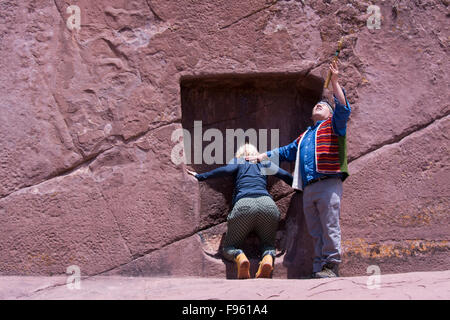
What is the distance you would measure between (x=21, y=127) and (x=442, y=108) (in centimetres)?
258

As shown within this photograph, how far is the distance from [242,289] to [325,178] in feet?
2.94

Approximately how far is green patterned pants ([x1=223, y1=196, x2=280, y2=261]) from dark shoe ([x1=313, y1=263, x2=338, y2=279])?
0.31 metres

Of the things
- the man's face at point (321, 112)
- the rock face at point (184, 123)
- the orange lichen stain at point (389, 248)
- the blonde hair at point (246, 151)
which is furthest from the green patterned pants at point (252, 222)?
the man's face at point (321, 112)

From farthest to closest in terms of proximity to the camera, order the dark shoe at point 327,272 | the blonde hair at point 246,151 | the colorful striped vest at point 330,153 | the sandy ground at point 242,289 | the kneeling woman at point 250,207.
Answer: the blonde hair at point 246,151 → the kneeling woman at point 250,207 → the colorful striped vest at point 330,153 → the dark shoe at point 327,272 → the sandy ground at point 242,289

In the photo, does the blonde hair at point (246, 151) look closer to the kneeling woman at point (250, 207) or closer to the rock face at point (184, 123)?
the kneeling woman at point (250, 207)

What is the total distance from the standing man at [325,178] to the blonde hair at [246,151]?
0.31 metres

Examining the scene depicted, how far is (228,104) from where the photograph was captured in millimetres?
4016

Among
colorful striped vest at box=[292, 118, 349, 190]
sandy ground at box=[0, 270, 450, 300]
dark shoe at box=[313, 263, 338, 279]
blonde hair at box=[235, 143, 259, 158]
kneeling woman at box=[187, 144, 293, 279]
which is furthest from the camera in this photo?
blonde hair at box=[235, 143, 259, 158]

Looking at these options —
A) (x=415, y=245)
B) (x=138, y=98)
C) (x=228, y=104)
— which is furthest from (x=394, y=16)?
(x=138, y=98)

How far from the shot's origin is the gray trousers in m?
3.45

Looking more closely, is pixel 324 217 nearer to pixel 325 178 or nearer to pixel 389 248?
pixel 325 178

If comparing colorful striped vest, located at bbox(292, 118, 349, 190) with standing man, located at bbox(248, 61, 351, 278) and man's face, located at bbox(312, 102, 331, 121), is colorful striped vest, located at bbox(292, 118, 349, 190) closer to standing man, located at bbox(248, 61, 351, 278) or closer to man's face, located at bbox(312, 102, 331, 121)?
standing man, located at bbox(248, 61, 351, 278)

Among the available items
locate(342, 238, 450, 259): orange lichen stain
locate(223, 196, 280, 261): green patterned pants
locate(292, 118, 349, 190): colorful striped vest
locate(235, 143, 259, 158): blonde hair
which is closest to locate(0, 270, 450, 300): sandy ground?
locate(223, 196, 280, 261): green patterned pants

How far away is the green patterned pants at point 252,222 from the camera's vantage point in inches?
143
